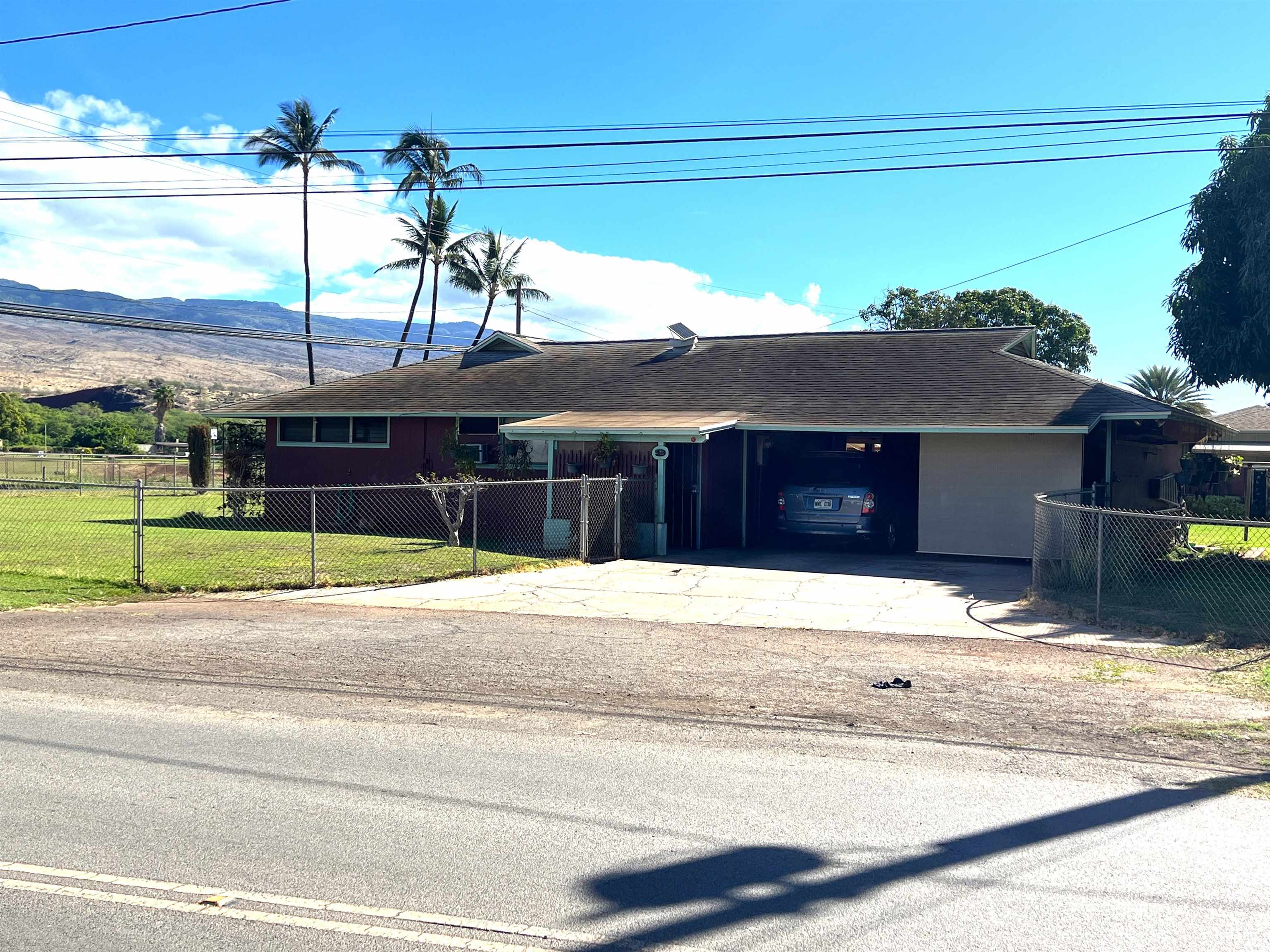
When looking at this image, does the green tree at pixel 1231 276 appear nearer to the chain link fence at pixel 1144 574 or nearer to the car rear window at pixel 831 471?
the chain link fence at pixel 1144 574

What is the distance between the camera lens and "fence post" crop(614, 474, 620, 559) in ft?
57.1

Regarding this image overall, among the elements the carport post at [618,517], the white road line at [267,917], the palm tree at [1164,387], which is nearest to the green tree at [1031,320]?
the palm tree at [1164,387]

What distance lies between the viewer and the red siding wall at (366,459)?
23281 mm

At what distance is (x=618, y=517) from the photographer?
17391 millimetres

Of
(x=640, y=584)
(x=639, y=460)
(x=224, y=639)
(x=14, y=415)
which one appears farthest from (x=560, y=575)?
(x=14, y=415)

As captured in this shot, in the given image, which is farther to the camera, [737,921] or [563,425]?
[563,425]

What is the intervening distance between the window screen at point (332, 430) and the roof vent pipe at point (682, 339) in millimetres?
8130

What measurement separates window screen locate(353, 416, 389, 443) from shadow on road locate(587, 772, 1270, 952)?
2036 centimetres

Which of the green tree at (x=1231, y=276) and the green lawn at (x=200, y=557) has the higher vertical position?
the green tree at (x=1231, y=276)

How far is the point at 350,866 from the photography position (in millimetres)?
4484

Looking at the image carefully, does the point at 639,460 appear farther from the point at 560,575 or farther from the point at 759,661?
the point at 759,661

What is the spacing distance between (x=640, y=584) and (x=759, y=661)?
5.18 m

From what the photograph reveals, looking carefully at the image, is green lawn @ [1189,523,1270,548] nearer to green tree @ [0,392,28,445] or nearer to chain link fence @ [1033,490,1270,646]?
chain link fence @ [1033,490,1270,646]

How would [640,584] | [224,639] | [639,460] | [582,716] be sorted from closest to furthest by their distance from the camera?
[582,716], [224,639], [640,584], [639,460]
